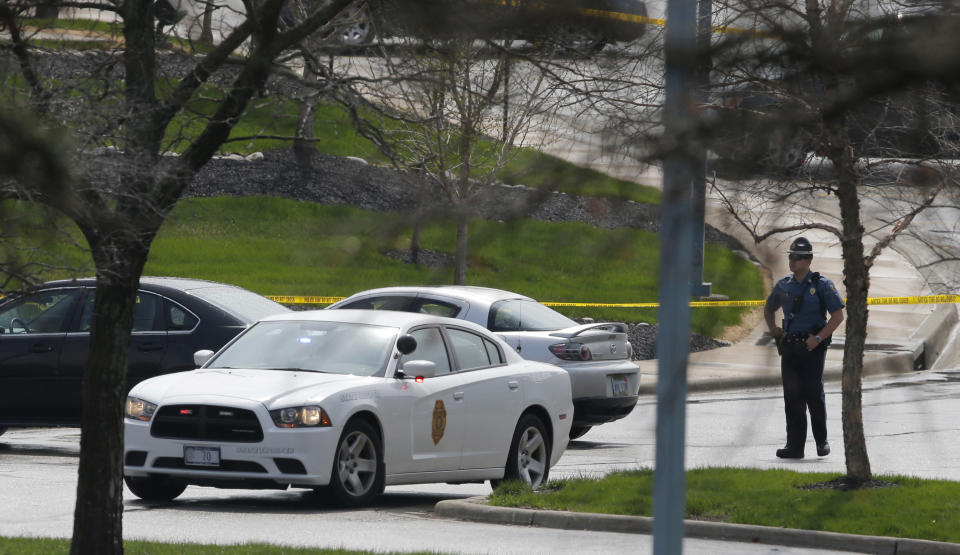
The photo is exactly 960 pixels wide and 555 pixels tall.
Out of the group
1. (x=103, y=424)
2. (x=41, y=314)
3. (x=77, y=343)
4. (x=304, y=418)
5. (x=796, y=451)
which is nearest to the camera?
(x=103, y=424)

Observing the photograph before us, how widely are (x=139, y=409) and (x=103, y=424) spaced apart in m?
3.34

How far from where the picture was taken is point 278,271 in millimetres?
19578

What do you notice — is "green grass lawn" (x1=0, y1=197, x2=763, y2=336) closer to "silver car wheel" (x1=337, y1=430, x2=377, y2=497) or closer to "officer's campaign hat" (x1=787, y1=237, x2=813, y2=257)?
"officer's campaign hat" (x1=787, y1=237, x2=813, y2=257)

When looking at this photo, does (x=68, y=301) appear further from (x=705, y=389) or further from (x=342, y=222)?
(x=342, y=222)

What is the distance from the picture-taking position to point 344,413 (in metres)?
9.75

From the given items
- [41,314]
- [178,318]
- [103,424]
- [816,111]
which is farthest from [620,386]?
[816,111]

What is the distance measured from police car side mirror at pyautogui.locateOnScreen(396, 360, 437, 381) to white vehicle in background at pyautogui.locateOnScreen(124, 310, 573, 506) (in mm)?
10

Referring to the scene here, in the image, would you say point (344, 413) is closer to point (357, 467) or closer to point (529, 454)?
point (357, 467)

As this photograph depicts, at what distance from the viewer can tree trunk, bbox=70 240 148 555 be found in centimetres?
681

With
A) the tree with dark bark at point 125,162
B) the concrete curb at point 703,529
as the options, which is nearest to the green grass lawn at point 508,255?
the tree with dark bark at point 125,162

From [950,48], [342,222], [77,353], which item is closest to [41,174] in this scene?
[342,222]

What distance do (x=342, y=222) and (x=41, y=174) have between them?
1351 millimetres

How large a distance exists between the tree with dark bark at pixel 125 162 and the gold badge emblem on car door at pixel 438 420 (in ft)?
12.0

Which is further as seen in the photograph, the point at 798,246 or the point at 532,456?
the point at 532,456
